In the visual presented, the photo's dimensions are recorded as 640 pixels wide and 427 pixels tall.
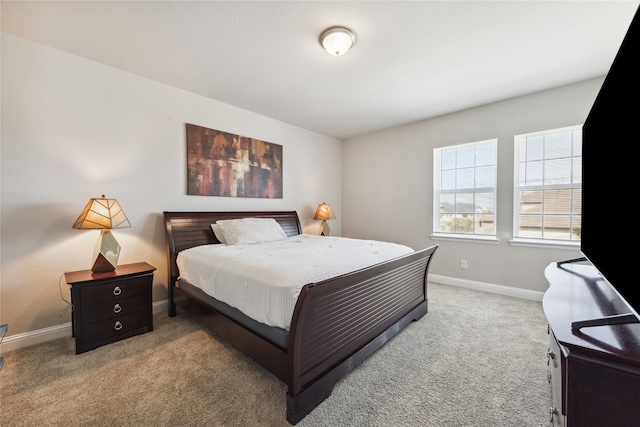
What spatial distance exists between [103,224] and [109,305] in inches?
27.2

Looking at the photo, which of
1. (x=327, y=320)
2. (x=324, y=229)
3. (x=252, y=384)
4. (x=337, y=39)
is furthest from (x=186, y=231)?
(x=337, y=39)

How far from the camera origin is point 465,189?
3.78 metres

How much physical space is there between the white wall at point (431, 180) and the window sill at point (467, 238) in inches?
2.0

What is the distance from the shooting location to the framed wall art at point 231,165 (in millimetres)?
3158

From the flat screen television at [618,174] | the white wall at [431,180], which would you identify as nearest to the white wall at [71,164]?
the white wall at [431,180]

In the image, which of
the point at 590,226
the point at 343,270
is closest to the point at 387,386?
the point at 343,270

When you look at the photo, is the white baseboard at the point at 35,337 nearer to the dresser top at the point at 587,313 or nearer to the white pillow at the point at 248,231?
the white pillow at the point at 248,231

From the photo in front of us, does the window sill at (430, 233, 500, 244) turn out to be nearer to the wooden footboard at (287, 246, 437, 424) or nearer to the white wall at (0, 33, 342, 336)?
the wooden footboard at (287, 246, 437, 424)

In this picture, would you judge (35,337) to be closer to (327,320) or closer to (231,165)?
(231,165)

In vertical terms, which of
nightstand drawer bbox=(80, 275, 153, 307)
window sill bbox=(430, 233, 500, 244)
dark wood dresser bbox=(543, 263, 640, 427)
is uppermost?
window sill bbox=(430, 233, 500, 244)

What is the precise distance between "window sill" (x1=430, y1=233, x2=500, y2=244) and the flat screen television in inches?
87.6

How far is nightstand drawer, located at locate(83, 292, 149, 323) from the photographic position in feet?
6.88

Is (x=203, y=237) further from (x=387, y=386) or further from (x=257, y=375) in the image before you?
(x=387, y=386)

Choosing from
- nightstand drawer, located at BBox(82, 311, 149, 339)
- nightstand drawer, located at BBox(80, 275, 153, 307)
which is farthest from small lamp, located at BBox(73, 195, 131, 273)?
nightstand drawer, located at BBox(82, 311, 149, 339)
